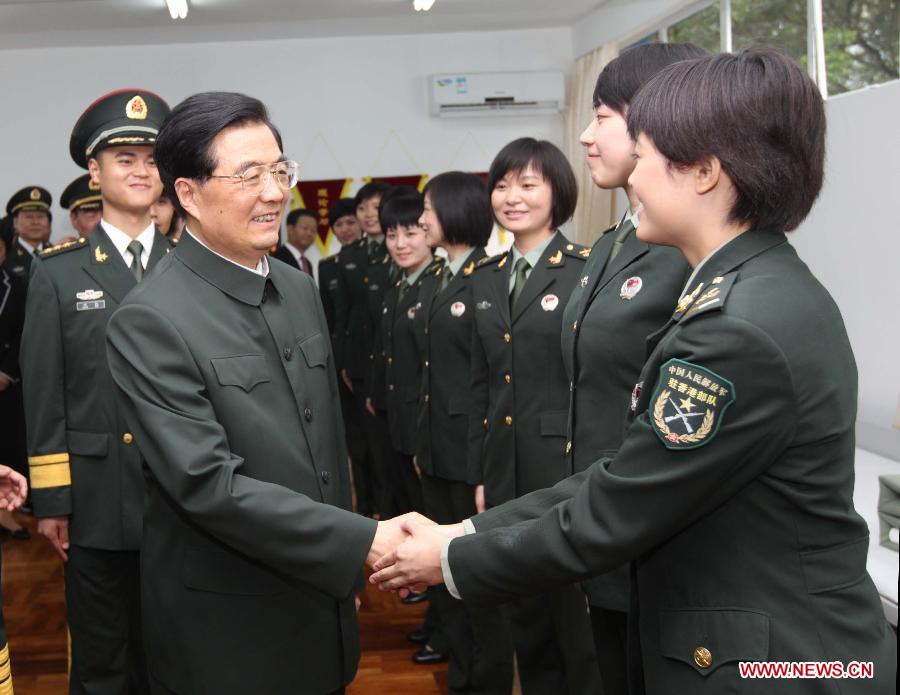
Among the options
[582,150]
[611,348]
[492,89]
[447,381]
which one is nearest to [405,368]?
[447,381]

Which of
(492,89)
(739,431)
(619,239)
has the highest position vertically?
(492,89)

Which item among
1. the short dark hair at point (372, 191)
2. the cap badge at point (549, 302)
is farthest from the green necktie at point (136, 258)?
the short dark hair at point (372, 191)

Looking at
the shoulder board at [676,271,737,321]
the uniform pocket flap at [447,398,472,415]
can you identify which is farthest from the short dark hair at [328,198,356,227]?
the shoulder board at [676,271,737,321]

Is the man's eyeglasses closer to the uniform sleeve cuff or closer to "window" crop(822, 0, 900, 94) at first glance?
the uniform sleeve cuff

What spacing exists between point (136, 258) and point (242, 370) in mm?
1007

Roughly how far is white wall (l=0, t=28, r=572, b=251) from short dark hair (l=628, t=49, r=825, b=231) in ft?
23.1

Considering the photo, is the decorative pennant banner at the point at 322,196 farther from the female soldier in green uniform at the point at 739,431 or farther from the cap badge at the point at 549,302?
the female soldier in green uniform at the point at 739,431

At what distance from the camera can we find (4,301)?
203 inches

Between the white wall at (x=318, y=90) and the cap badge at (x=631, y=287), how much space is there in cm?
652

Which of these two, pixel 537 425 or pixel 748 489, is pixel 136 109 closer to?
pixel 537 425

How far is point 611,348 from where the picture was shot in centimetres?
184

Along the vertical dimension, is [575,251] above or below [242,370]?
above

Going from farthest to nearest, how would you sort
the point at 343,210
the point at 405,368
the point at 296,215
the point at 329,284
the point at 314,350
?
the point at 296,215
the point at 343,210
the point at 329,284
the point at 405,368
the point at 314,350

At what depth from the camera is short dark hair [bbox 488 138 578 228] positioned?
9.13 feet
